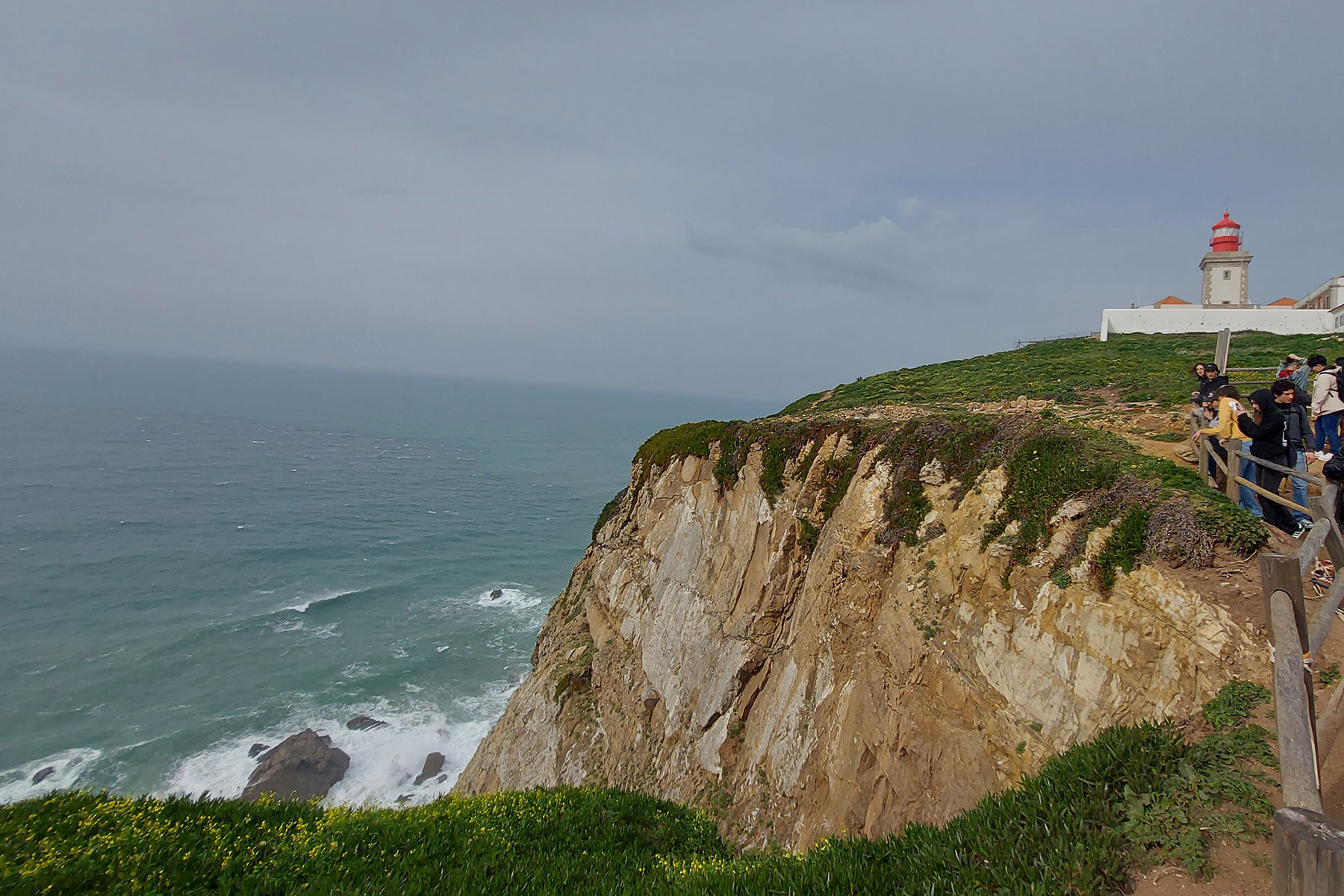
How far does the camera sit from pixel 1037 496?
1075 cm

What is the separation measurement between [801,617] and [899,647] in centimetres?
A: 378

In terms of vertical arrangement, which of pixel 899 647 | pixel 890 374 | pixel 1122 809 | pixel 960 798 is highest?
pixel 890 374

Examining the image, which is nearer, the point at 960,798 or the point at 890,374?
the point at 960,798

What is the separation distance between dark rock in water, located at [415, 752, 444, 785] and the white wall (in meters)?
45.4

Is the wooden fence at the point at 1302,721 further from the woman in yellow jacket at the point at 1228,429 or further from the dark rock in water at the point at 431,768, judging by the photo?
the dark rock in water at the point at 431,768

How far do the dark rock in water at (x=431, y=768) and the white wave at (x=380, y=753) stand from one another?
0.64 feet

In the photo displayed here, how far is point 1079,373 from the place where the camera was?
2508 centimetres

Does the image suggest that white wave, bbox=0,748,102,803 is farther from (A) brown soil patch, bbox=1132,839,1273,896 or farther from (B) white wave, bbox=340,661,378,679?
(A) brown soil patch, bbox=1132,839,1273,896

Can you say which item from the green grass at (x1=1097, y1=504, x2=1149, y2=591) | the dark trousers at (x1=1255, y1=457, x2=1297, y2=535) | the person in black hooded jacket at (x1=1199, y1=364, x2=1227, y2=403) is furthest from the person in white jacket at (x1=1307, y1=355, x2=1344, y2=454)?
the green grass at (x1=1097, y1=504, x2=1149, y2=591)

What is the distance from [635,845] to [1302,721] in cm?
769

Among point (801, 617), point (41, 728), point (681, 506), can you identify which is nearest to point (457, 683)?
point (41, 728)

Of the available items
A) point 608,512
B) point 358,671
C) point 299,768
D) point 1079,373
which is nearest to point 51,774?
point 299,768

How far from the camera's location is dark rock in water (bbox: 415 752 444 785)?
29.3 metres

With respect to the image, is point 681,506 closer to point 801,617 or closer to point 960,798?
point 801,617
